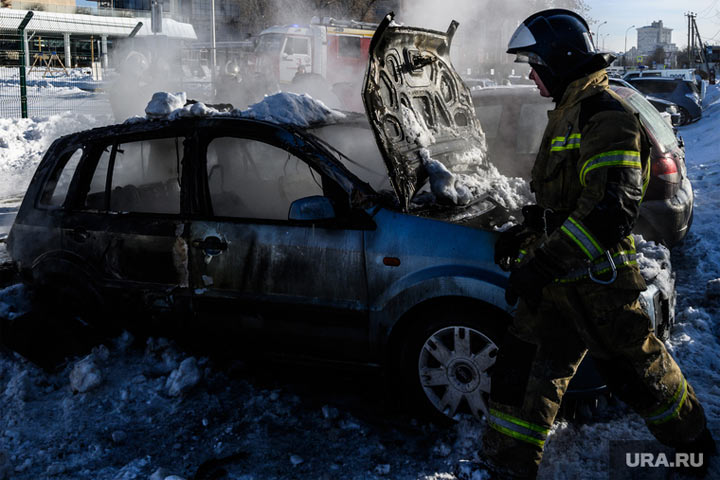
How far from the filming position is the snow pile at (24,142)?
1172cm

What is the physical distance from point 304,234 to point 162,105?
1497mm

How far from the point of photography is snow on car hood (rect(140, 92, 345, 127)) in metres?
3.85

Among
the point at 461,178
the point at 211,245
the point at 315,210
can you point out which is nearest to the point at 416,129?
the point at 461,178

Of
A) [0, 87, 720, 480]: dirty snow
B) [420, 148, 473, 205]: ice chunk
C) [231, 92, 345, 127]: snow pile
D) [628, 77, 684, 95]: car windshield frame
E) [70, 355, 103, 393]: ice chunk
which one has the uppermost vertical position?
[628, 77, 684, 95]: car windshield frame

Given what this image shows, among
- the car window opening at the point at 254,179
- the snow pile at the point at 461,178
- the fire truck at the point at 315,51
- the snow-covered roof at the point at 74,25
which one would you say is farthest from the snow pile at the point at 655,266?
the fire truck at the point at 315,51

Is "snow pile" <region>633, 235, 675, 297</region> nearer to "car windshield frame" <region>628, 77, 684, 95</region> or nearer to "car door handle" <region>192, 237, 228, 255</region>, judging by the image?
"car door handle" <region>192, 237, 228, 255</region>

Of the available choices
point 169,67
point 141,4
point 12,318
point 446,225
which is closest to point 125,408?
point 12,318

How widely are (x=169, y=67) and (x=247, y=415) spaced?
21.2m

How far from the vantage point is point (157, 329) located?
3.92m

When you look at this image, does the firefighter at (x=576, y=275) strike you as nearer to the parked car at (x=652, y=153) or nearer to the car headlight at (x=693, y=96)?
the parked car at (x=652, y=153)

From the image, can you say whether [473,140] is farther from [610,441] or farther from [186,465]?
[186,465]

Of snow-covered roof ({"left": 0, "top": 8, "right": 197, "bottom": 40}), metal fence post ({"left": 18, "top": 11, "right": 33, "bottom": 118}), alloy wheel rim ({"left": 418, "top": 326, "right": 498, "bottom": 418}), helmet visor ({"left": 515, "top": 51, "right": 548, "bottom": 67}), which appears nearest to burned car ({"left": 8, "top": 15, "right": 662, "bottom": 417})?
alloy wheel rim ({"left": 418, "top": 326, "right": 498, "bottom": 418})

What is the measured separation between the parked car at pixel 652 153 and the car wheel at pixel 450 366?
9.28 feet

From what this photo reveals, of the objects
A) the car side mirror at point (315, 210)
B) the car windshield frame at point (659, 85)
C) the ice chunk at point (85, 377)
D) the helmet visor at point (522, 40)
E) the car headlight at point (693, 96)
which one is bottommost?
the ice chunk at point (85, 377)
